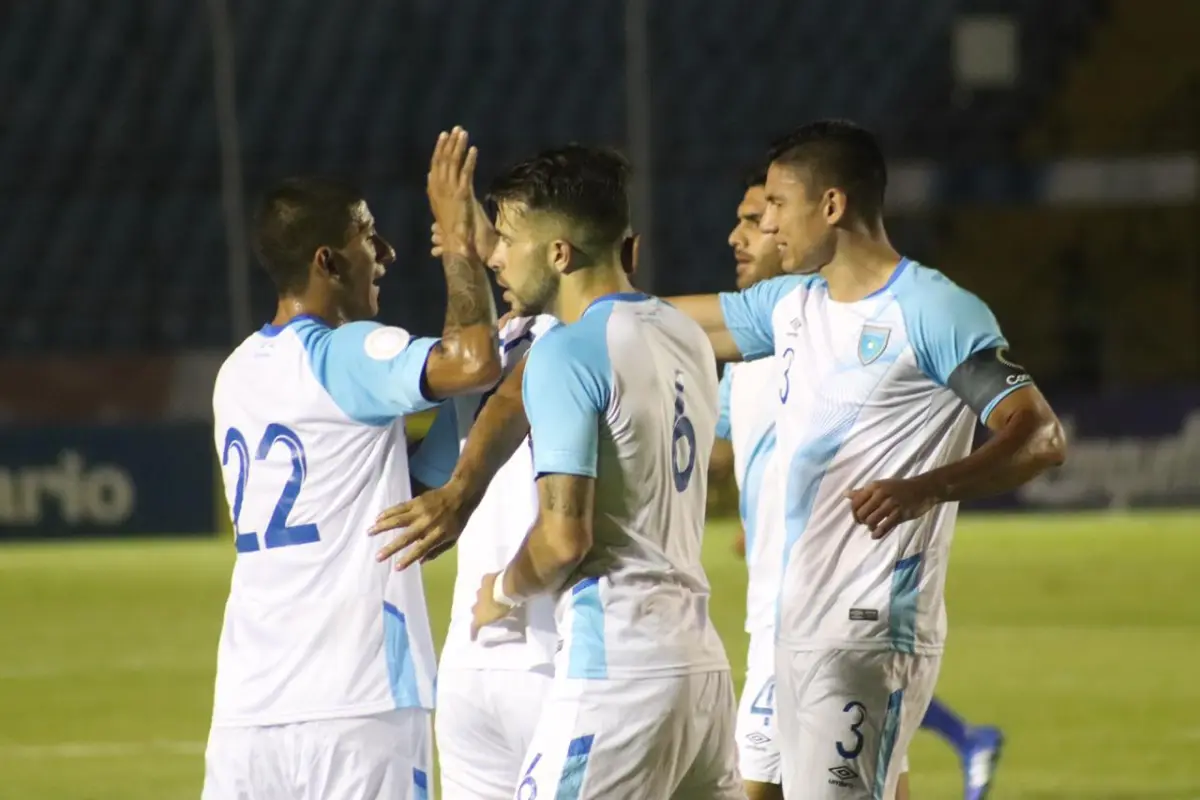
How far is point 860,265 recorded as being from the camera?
4328mm

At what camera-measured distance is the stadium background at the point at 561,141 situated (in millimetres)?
18312

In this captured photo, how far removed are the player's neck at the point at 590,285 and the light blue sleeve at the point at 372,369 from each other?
38 cm

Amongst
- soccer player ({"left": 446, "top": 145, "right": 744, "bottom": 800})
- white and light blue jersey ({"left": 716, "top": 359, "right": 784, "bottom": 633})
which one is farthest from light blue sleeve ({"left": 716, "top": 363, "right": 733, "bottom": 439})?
soccer player ({"left": 446, "top": 145, "right": 744, "bottom": 800})

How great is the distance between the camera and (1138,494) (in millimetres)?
19328

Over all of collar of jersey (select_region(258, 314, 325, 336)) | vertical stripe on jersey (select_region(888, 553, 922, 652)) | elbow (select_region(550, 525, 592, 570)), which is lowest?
vertical stripe on jersey (select_region(888, 553, 922, 652))

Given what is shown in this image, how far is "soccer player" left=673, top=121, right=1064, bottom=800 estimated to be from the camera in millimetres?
4199

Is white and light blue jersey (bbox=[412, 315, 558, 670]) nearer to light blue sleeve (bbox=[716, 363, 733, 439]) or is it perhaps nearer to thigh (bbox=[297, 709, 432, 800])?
thigh (bbox=[297, 709, 432, 800])

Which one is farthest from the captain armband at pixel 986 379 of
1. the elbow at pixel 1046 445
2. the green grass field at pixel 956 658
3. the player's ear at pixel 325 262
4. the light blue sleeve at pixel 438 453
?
the green grass field at pixel 956 658

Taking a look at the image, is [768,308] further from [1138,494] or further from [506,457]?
[1138,494]

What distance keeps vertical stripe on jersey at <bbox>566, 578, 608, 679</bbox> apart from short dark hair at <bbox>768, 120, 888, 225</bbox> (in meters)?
1.20

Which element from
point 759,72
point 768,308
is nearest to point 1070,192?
point 759,72

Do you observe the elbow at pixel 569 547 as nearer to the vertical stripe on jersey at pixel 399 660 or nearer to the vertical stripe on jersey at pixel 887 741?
the vertical stripe on jersey at pixel 399 660

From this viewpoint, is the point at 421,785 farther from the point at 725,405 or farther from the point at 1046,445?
the point at 725,405

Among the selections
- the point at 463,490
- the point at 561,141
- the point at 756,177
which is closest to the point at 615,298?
the point at 463,490
